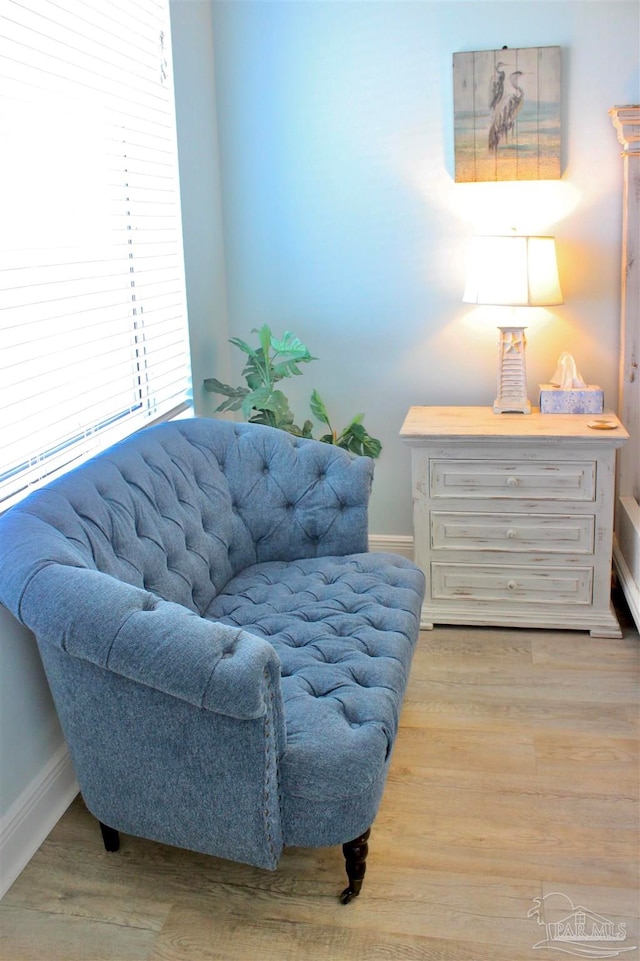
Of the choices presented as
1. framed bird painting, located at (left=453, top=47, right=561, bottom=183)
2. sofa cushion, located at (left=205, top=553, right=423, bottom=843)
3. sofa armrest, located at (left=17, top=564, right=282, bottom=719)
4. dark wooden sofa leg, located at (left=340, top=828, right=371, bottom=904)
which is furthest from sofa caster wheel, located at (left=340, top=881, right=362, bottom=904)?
framed bird painting, located at (left=453, top=47, right=561, bottom=183)

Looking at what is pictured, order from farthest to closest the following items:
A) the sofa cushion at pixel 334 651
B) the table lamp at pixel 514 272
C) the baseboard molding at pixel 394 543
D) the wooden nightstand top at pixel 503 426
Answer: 1. the baseboard molding at pixel 394 543
2. the table lamp at pixel 514 272
3. the wooden nightstand top at pixel 503 426
4. the sofa cushion at pixel 334 651

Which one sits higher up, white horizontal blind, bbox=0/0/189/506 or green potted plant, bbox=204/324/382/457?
white horizontal blind, bbox=0/0/189/506

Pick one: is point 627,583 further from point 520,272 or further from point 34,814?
point 34,814

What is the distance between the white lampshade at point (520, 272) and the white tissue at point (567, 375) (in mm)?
271

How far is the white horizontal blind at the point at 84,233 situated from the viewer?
2.23m

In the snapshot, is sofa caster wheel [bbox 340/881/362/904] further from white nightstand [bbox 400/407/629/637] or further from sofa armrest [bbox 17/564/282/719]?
white nightstand [bbox 400/407/629/637]

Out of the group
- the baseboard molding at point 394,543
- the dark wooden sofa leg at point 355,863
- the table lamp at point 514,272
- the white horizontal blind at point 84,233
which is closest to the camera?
the dark wooden sofa leg at point 355,863

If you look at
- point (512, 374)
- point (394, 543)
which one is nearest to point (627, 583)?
point (512, 374)

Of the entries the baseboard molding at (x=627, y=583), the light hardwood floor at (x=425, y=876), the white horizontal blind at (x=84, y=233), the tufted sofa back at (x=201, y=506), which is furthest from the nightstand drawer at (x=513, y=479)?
the white horizontal blind at (x=84, y=233)

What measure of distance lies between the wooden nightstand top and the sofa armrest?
4.88ft

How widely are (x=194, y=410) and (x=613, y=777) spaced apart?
1879 mm

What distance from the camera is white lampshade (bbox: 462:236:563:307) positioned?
3139 millimetres

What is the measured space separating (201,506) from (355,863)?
1.05 meters

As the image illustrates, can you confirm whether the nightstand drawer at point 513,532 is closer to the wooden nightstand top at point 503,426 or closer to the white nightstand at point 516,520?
the white nightstand at point 516,520
